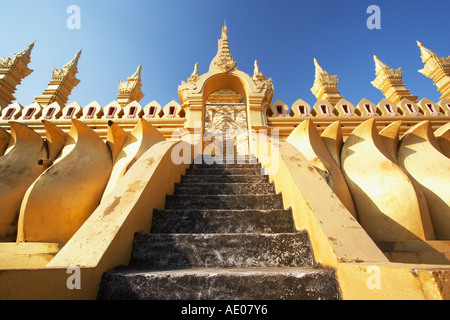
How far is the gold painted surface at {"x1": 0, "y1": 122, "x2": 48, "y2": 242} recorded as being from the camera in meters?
3.04

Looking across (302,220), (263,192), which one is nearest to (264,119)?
(263,192)

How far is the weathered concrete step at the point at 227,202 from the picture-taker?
2.68m

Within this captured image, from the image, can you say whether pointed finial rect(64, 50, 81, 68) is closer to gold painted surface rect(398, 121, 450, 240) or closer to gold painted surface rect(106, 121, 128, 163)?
gold painted surface rect(106, 121, 128, 163)

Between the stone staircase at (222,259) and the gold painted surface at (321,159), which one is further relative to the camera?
the gold painted surface at (321,159)

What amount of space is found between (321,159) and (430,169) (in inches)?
67.6

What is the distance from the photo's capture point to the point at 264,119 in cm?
591

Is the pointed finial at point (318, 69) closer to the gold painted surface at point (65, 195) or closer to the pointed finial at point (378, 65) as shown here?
the pointed finial at point (378, 65)

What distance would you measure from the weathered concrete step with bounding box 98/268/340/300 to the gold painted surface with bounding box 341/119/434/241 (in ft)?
A: 6.62

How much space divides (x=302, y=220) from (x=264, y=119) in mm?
4262

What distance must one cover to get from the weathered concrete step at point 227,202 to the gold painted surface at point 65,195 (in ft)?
4.31

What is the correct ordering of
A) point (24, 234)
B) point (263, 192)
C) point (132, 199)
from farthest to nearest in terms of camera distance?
point (263, 192) < point (24, 234) < point (132, 199)

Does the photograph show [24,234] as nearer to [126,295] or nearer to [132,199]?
[132,199]

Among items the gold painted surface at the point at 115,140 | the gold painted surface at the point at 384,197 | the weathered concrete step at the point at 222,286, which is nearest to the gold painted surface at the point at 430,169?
the gold painted surface at the point at 384,197

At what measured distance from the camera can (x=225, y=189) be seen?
3170 millimetres
